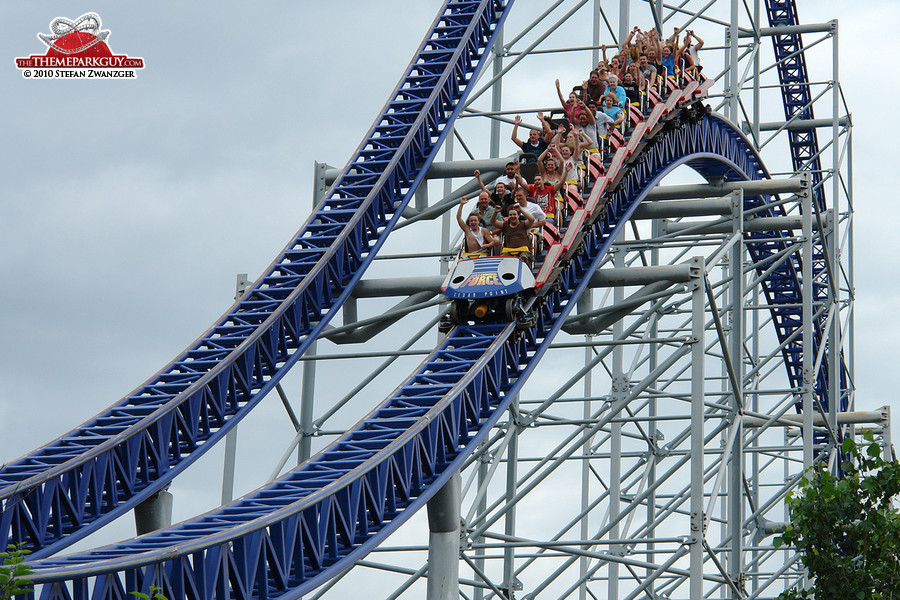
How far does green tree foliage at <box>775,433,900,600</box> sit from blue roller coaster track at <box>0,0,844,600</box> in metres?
2.54

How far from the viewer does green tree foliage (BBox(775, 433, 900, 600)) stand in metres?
11.5

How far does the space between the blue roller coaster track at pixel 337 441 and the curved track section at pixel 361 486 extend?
14mm

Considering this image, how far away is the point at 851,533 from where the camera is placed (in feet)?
38.4

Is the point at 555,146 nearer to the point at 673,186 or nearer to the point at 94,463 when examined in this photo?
the point at 673,186

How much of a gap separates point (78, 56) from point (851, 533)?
9181mm

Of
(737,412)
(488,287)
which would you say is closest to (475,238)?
(488,287)

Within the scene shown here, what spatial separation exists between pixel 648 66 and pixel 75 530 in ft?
25.6

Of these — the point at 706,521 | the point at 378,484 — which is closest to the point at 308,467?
the point at 378,484

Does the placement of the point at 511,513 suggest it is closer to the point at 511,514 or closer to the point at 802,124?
the point at 511,514

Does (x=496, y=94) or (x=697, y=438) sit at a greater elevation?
(x=496, y=94)

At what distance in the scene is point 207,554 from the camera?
30.9 feet

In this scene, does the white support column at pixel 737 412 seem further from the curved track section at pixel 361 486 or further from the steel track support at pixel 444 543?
the steel track support at pixel 444 543

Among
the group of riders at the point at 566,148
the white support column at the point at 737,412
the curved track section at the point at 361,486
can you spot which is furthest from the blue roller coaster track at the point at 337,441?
the white support column at the point at 737,412

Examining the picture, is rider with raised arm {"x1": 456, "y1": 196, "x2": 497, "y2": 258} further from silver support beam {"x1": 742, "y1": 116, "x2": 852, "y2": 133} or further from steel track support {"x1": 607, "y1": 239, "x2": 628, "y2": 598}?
silver support beam {"x1": 742, "y1": 116, "x2": 852, "y2": 133}
